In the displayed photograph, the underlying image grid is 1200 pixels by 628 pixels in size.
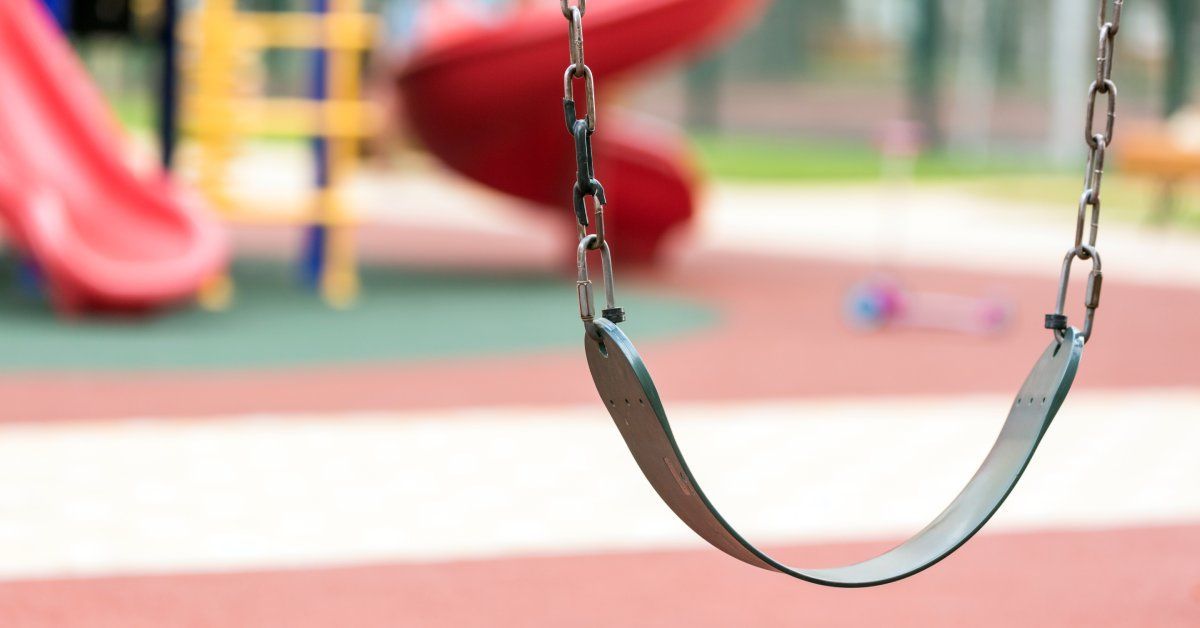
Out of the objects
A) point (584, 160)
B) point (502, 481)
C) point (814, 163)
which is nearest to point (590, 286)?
point (584, 160)

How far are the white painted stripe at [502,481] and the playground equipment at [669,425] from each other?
1.15m

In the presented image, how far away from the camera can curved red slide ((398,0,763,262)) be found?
8.17m

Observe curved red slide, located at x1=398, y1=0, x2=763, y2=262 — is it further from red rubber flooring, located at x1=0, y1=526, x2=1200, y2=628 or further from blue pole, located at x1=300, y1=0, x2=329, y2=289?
red rubber flooring, located at x1=0, y1=526, x2=1200, y2=628

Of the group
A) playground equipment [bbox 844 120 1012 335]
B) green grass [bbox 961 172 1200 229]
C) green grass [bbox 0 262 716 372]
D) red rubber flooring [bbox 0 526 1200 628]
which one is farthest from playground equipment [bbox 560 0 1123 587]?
green grass [bbox 961 172 1200 229]

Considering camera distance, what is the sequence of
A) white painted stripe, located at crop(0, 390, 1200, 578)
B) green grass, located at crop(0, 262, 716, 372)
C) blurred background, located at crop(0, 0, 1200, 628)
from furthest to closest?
green grass, located at crop(0, 262, 716, 372), white painted stripe, located at crop(0, 390, 1200, 578), blurred background, located at crop(0, 0, 1200, 628)

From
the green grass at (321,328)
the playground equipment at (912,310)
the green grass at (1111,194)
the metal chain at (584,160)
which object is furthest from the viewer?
the green grass at (1111,194)

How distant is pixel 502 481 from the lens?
13.9ft

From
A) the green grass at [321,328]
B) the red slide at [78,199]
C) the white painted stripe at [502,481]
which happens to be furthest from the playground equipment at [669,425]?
the red slide at [78,199]

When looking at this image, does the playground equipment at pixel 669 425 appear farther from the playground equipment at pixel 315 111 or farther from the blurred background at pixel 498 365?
the playground equipment at pixel 315 111

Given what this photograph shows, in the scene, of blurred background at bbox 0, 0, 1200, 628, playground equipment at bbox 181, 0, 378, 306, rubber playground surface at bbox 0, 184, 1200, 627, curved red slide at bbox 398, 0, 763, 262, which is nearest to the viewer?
rubber playground surface at bbox 0, 184, 1200, 627

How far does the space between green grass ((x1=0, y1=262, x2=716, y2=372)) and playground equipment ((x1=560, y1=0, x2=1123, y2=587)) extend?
148 inches

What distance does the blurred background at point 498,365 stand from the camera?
3.36 metres

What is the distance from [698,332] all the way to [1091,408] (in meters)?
2.11

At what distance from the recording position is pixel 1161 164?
1308 centimetres
